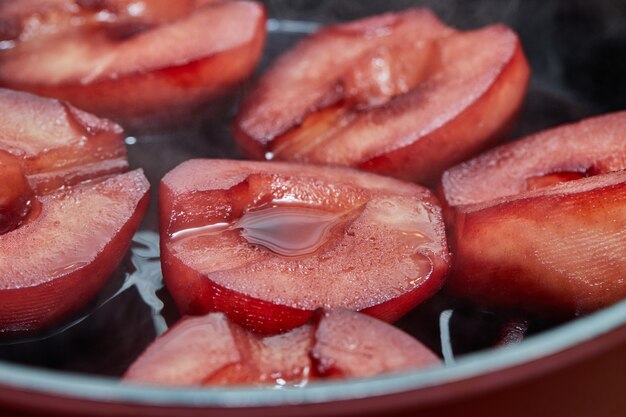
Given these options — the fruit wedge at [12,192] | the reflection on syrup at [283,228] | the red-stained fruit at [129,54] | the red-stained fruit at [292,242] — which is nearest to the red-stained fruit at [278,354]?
the red-stained fruit at [292,242]

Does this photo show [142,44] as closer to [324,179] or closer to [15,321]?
[324,179]

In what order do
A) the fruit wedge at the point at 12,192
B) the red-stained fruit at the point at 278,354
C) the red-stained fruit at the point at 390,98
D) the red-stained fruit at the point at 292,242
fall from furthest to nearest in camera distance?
1. the red-stained fruit at the point at 390,98
2. the fruit wedge at the point at 12,192
3. the red-stained fruit at the point at 292,242
4. the red-stained fruit at the point at 278,354

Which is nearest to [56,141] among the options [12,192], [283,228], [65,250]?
[12,192]

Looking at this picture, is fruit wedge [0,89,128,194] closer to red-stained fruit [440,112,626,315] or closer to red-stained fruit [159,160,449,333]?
red-stained fruit [159,160,449,333]

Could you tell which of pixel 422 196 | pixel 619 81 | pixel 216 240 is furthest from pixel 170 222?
pixel 619 81

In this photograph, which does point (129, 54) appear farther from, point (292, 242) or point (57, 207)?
point (292, 242)

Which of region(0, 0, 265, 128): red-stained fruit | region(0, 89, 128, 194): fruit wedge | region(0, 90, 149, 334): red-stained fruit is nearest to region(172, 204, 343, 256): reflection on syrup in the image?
region(0, 90, 149, 334): red-stained fruit

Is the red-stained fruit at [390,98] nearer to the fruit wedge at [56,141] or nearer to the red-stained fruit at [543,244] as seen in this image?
the red-stained fruit at [543,244]
